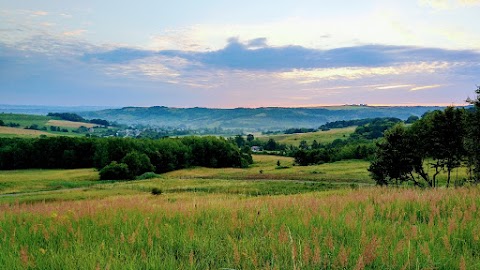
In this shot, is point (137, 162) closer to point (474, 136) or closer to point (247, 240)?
point (474, 136)

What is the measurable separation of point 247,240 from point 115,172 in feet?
361

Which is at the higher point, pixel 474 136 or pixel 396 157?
pixel 474 136

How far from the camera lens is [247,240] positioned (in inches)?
198

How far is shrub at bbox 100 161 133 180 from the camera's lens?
10669 cm

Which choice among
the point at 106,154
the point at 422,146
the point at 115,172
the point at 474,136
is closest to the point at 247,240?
the point at 474,136

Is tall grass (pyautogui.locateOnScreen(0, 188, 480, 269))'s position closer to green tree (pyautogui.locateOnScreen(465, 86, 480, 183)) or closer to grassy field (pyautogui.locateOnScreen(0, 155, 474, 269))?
grassy field (pyautogui.locateOnScreen(0, 155, 474, 269))

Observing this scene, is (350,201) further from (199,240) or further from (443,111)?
(443,111)

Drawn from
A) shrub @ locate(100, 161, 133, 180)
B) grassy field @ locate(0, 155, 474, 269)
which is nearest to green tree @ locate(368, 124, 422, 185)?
grassy field @ locate(0, 155, 474, 269)

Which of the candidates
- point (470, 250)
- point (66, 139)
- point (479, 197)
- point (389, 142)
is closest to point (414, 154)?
point (389, 142)

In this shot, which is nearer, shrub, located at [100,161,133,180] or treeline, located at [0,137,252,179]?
shrub, located at [100,161,133,180]

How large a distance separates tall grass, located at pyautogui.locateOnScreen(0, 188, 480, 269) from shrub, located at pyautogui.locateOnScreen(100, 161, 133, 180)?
344 ft

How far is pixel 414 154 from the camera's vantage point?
54312 mm

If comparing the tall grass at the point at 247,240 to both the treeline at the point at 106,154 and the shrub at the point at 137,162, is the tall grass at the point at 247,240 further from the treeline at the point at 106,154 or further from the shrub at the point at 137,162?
the treeline at the point at 106,154

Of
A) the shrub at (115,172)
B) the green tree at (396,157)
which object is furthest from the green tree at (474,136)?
the shrub at (115,172)
